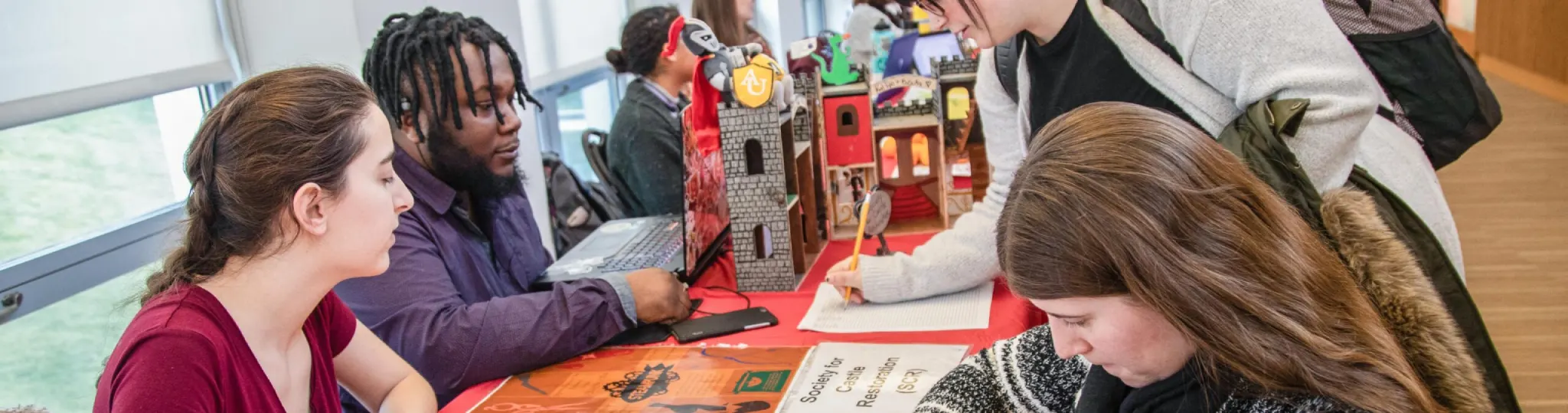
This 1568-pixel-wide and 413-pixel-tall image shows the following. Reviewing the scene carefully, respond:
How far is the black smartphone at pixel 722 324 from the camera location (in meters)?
1.91

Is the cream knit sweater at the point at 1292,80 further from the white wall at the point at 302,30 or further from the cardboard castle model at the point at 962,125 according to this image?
the white wall at the point at 302,30

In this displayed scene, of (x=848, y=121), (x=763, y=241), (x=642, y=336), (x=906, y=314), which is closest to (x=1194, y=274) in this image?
(x=906, y=314)

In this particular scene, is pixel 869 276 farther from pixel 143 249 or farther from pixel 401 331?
pixel 143 249

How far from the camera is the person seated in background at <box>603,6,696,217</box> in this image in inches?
133

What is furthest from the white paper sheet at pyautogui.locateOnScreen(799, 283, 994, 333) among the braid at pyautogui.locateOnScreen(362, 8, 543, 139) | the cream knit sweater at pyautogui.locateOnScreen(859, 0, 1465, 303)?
the braid at pyautogui.locateOnScreen(362, 8, 543, 139)

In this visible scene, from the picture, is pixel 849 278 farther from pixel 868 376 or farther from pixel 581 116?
pixel 581 116

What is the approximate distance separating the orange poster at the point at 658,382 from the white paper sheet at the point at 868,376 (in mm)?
32

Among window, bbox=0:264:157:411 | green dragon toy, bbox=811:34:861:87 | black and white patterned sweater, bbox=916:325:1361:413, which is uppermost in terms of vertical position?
green dragon toy, bbox=811:34:861:87

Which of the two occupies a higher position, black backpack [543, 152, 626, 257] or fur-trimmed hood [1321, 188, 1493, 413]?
fur-trimmed hood [1321, 188, 1493, 413]

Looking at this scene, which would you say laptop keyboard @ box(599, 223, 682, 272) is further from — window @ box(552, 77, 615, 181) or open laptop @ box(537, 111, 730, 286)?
window @ box(552, 77, 615, 181)

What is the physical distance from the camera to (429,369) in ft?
5.81

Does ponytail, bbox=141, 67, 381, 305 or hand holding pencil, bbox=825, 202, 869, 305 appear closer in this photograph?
ponytail, bbox=141, 67, 381, 305

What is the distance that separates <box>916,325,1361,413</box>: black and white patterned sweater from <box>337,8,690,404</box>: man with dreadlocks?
64cm

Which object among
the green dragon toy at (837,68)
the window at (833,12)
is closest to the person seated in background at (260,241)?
the green dragon toy at (837,68)
